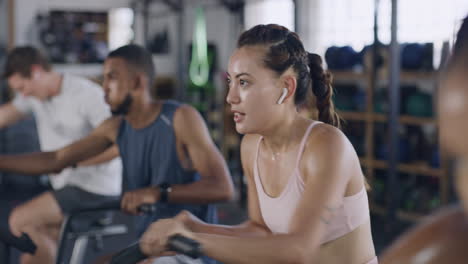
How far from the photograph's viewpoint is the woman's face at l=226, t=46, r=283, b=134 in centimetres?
139

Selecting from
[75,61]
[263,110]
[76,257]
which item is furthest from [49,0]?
[263,110]

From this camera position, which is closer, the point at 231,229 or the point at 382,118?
the point at 231,229

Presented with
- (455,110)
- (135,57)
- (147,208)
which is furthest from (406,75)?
(455,110)

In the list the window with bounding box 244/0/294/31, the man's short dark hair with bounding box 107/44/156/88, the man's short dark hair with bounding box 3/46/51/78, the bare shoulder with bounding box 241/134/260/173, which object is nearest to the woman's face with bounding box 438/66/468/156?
the bare shoulder with bounding box 241/134/260/173

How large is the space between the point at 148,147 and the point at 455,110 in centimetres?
166

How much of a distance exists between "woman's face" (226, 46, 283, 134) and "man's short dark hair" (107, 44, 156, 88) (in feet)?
3.12

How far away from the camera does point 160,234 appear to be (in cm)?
125

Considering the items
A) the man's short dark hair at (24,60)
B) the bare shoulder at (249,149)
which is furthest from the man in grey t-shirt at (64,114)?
the bare shoulder at (249,149)

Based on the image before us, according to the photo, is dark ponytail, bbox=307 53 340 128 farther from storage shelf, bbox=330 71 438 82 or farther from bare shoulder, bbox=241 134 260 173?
storage shelf, bbox=330 71 438 82

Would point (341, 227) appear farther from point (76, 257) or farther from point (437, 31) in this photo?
point (437, 31)

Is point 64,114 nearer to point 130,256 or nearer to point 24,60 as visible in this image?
point 24,60

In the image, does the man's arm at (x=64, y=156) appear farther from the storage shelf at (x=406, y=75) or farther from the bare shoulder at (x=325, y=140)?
the storage shelf at (x=406, y=75)

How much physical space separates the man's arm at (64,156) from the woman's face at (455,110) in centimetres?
182

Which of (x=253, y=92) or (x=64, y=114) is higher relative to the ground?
(x=253, y=92)
